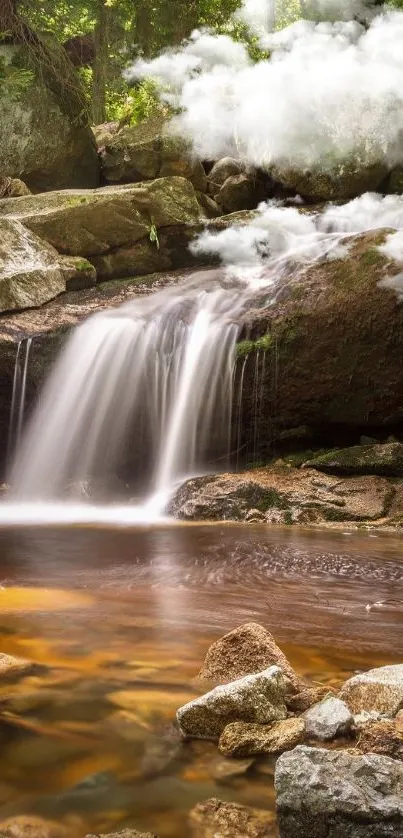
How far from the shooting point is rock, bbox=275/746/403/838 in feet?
4.46

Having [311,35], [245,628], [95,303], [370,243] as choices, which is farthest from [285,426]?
[311,35]

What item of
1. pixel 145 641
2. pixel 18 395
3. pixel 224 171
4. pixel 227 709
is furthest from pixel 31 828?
pixel 224 171

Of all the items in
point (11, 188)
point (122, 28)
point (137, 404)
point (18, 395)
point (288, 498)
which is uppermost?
point (122, 28)

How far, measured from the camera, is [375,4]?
18.0 meters

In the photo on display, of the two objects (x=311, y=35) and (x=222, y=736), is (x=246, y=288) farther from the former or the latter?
(x=311, y=35)

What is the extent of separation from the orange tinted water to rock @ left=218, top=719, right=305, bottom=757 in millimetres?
60

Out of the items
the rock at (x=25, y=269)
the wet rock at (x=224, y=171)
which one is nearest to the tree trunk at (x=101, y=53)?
the wet rock at (x=224, y=171)

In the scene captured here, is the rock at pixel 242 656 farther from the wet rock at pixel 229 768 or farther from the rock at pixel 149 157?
the rock at pixel 149 157

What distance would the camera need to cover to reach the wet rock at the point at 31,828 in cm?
151

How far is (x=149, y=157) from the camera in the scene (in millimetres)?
15836

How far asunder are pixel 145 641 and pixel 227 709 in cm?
101

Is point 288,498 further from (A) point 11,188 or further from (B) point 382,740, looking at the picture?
(A) point 11,188

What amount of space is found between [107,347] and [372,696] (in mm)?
8497

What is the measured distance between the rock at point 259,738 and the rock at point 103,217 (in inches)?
482
